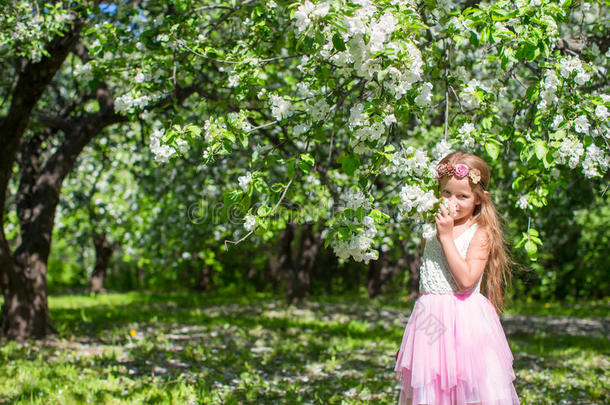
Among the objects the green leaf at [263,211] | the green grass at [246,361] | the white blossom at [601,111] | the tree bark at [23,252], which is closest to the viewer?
the green leaf at [263,211]

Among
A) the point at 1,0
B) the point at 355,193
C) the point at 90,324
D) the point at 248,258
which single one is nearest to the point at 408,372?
the point at 355,193

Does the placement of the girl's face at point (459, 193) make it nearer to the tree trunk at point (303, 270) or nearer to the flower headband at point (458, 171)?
the flower headband at point (458, 171)

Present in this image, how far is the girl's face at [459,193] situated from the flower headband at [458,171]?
30 millimetres

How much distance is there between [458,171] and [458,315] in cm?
76

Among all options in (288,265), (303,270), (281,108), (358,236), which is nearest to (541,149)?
(358,236)

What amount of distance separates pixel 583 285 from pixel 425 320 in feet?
56.1

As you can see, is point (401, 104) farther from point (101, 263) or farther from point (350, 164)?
point (101, 263)

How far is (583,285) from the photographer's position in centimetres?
1816

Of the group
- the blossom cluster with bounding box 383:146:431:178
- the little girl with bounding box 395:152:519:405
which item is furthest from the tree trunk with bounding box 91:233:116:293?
the blossom cluster with bounding box 383:146:431:178

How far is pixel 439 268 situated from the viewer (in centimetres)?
324

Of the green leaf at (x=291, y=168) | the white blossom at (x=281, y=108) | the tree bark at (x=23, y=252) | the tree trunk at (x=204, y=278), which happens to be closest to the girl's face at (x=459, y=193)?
the green leaf at (x=291, y=168)

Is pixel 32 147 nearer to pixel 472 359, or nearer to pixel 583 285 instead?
pixel 472 359

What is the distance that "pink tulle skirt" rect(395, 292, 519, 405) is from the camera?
3.02m

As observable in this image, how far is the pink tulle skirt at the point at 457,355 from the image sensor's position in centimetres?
302
